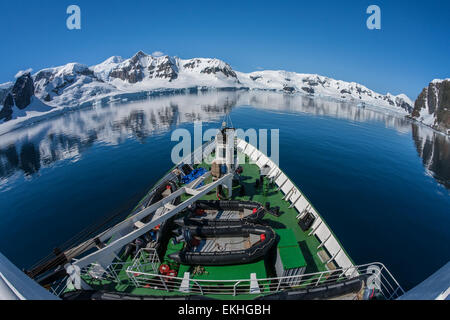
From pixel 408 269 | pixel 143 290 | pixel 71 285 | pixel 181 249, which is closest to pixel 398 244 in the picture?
pixel 408 269

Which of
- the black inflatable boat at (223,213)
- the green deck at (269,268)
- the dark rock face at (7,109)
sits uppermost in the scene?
the dark rock face at (7,109)

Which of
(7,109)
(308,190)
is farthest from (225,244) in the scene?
(7,109)

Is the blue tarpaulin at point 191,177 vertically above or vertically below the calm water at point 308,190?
above

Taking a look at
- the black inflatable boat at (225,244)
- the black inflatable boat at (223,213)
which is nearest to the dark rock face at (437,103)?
the black inflatable boat at (223,213)

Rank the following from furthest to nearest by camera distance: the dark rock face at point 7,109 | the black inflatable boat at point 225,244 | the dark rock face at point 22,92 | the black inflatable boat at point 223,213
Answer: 1. the dark rock face at point 22,92
2. the dark rock face at point 7,109
3. the black inflatable boat at point 223,213
4. the black inflatable boat at point 225,244

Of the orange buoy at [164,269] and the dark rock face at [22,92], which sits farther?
the dark rock face at [22,92]

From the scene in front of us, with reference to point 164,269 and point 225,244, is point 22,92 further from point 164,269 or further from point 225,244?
point 225,244

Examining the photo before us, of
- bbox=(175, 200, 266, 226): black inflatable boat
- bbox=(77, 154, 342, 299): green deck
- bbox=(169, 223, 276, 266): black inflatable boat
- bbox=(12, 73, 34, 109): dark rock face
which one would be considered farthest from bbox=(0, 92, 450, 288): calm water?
bbox=(12, 73, 34, 109): dark rock face

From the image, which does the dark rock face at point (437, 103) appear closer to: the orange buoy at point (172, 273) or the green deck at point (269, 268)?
the green deck at point (269, 268)
